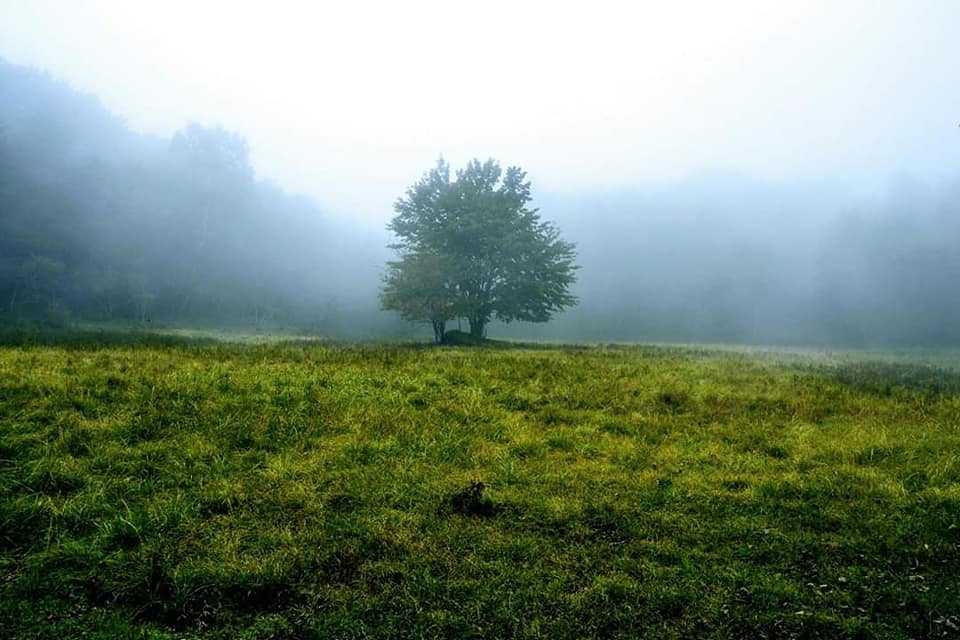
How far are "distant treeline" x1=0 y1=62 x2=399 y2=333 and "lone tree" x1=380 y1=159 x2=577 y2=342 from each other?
1508cm

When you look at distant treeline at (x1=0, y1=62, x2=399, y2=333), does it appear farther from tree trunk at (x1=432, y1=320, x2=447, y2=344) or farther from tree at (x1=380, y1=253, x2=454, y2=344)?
tree at (x1=380, y1=253, x2=454, y2=344)

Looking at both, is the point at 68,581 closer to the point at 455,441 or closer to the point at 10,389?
the point at 455,441

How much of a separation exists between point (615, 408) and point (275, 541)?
9.86m

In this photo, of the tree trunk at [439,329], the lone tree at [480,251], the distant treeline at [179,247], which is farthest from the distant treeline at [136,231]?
the tree trunk at [439,329]

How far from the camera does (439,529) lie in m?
7.87

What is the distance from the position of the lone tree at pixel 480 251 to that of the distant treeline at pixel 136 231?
15078 mm

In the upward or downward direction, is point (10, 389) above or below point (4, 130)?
below

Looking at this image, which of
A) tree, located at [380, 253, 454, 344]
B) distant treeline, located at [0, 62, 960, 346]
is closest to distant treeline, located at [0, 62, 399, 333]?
distant treeline, located at [0, 62, 960, 346]

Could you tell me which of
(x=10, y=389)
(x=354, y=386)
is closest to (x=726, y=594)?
(x=354, y=386)

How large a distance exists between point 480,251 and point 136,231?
68484 millimetres

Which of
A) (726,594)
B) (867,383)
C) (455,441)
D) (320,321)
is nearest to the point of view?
(726,594)

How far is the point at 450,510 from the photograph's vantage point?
8.44 meters

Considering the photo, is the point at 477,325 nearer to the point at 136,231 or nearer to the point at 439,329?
the point at 439,329

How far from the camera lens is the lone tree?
3966cm
